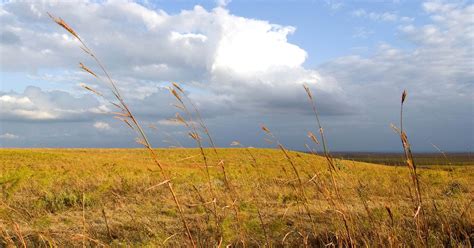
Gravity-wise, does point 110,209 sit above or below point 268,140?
below

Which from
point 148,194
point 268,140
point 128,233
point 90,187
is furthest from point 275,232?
point 90,187

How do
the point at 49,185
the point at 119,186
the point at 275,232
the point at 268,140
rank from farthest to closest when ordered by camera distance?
the point at 49,185, the point at 119,186, the point at 275,232, the point at 268,140

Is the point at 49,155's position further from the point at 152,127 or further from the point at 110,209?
the point at 152,127

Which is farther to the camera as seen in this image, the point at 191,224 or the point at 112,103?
the point at 191,224

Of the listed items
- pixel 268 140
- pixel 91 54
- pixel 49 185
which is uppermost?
pixel 91 54

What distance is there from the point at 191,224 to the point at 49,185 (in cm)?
1118

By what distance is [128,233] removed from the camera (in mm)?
6629

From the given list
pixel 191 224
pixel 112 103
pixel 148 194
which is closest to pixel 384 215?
pixel 191 224

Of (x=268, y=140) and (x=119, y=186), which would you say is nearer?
(x=268, y=140)

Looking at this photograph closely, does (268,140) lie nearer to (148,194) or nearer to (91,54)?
(91,54)

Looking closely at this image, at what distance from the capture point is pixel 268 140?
2879mm

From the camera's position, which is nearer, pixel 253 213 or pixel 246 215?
pixel 246 215

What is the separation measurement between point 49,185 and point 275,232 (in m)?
12.3

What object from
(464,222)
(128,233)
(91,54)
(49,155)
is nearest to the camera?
(91,54)
